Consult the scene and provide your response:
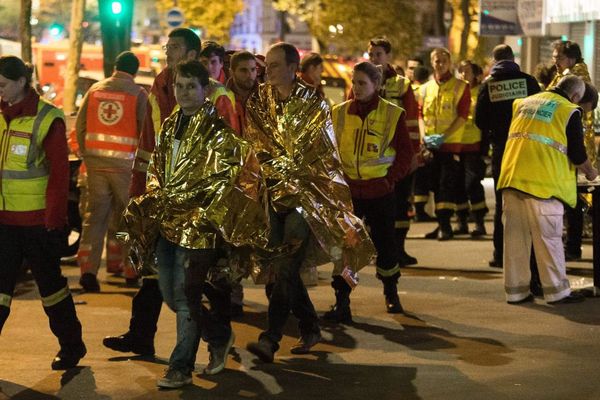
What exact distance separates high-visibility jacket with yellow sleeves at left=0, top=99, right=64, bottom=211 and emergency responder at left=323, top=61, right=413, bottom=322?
2.83m

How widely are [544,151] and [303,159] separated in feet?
8.88

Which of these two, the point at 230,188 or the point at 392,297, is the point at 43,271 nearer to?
→ the point at 230,188

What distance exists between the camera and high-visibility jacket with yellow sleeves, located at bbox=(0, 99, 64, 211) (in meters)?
8.97

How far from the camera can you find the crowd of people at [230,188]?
28.0 ft

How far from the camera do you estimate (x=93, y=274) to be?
12664mm

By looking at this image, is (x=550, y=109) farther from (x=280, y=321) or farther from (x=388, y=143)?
(x=280, y=321)

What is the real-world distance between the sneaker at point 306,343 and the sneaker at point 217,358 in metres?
0.83

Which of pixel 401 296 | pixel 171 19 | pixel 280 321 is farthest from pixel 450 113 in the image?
pixel 171 19

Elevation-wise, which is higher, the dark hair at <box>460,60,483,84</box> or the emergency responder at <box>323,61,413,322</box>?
the dark hair at <box>460,60,483,84</box>

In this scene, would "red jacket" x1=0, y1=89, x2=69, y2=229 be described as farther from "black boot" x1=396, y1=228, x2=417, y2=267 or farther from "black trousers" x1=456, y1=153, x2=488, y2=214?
"black trousers" x1=456, y1=153, x2=488, y2=214

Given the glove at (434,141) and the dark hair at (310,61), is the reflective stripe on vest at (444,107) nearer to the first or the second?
the glove at (434,141)

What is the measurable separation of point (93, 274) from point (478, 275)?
3.67 metres

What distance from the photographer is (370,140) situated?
36.1ft

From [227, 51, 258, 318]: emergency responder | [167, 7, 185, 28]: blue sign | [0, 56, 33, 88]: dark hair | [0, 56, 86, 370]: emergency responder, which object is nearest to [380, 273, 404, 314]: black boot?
[227, 51, 258, 318]: emergency responder
